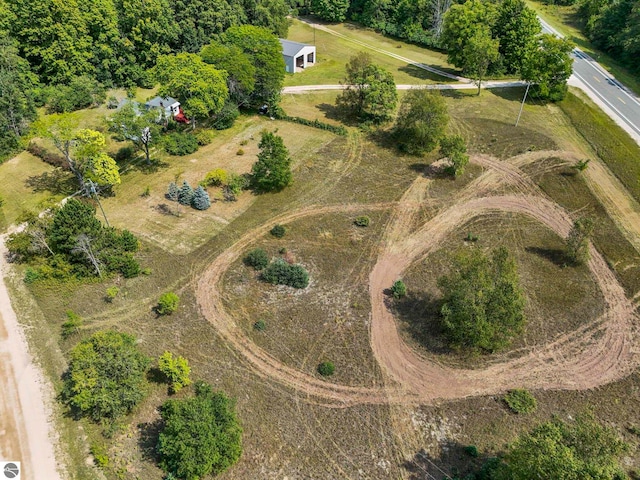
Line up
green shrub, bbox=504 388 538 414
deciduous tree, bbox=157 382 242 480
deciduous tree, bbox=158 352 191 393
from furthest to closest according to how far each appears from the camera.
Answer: deciduous tree, bbox=158 352 191 393, green shrub, bbox=504 388 538 414, deciduous tree, bbox=157 382 242 480

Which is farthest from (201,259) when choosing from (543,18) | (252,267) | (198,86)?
(543,18)

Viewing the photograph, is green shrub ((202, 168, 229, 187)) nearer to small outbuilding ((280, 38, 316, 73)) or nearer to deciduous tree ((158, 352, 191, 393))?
deciduous tree ((158, 352, 191, 393))

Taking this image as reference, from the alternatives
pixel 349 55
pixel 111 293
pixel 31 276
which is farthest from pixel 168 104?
pixel 349 55

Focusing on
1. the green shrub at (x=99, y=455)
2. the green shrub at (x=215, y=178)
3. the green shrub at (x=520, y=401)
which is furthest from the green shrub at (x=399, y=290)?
the green shrub at (x=99, y=455)

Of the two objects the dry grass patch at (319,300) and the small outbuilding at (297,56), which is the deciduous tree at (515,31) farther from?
the dry grass patch at (319,300)

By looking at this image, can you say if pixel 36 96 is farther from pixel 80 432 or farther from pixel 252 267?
pixel 80 432

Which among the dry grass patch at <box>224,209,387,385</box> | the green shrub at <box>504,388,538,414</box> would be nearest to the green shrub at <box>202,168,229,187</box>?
the dry grass patch at <box>224,209,387,385</box>
